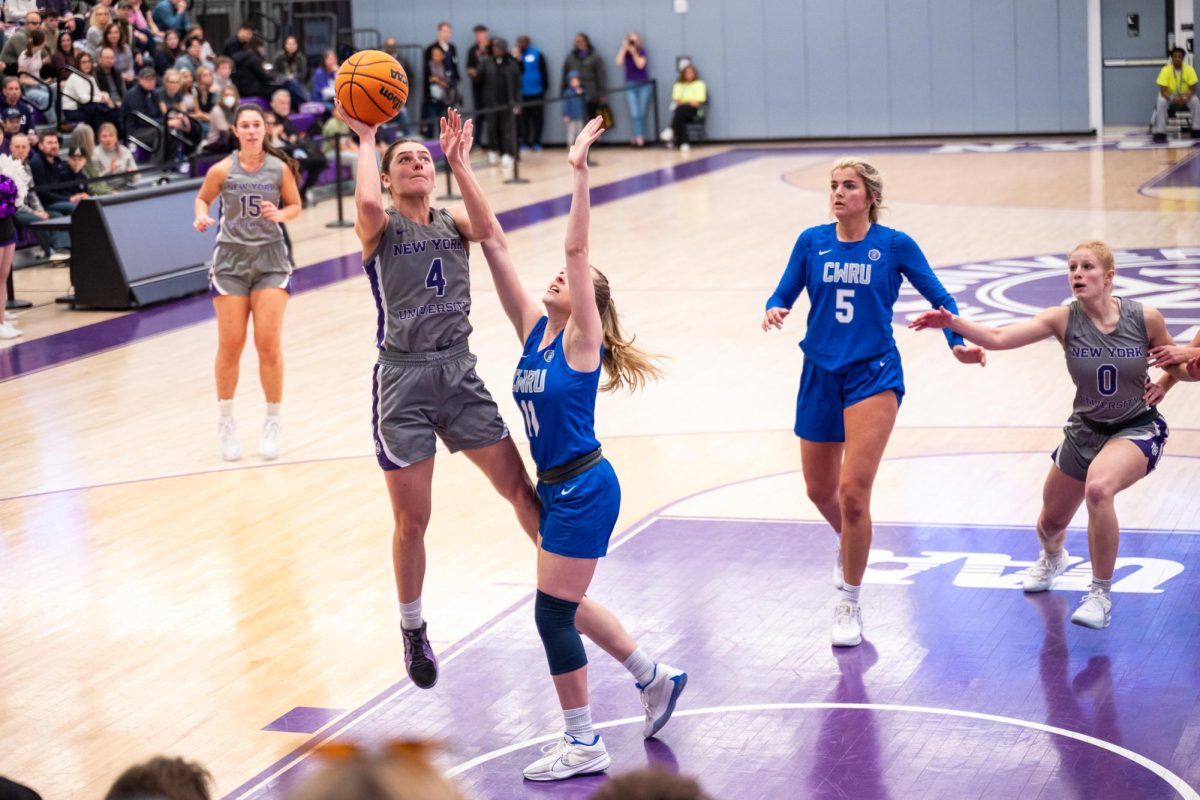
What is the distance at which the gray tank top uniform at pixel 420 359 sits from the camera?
5789 millimetres

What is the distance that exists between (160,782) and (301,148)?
19.2 metres

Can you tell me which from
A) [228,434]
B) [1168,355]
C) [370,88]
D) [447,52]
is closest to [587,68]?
[447,52]

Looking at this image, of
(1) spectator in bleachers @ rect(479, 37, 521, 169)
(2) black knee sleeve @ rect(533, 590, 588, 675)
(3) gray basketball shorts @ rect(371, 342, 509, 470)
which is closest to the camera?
(2) black knee sleeve @ rect(533, 590, 588, 675)

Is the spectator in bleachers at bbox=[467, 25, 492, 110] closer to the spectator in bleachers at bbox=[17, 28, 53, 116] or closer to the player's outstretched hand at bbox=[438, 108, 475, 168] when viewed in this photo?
the spectator in bleachers at bbox=[17, 28, 53, 116]

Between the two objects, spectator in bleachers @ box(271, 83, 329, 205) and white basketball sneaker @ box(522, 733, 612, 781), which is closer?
white basketball sneaker @ box(522, 733, 612, 781)

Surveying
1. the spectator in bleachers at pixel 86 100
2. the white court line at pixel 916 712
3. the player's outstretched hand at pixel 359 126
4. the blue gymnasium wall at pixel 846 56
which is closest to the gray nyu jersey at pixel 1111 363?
the white court line at pixel 916 712

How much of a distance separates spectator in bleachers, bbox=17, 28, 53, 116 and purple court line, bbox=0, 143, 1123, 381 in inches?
178

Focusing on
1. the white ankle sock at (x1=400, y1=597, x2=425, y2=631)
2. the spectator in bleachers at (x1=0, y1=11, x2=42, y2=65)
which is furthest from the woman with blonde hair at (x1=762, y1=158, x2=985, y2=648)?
the spectator in bleachers at (x1=0, y1=11, x2=42, y2=65)

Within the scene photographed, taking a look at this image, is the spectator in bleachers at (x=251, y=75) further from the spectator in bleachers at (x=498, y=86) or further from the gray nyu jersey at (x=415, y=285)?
the gray nyu jersey at (x=415, y=285)

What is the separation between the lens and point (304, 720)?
5742mm

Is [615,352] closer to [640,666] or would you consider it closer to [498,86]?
[640,666]

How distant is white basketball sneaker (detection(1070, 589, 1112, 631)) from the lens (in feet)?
20.3

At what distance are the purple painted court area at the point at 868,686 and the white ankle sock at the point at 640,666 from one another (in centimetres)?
23

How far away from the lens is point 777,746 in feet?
17.4
